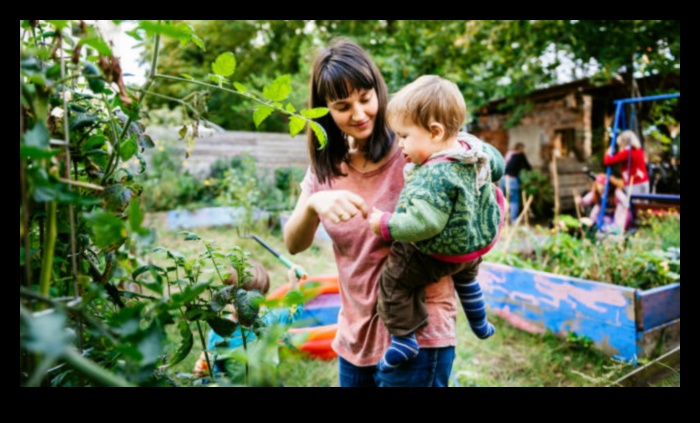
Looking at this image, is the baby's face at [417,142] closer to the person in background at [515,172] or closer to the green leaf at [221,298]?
the green leaf at [221,298]

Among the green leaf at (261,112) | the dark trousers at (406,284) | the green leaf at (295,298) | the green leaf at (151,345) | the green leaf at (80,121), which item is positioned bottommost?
the dark trousers at (406,284)

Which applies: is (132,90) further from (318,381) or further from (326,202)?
(318,381)

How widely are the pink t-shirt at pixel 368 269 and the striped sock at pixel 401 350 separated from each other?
10 centimetres

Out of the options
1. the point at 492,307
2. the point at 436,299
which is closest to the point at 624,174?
the point at 492,307

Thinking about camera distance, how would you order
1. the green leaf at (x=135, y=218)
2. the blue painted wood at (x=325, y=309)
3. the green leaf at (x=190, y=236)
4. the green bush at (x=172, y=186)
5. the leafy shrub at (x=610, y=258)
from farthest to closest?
the green bush at (x=172, y=186), the blue painted wood at (x=325, y=309), the leafy shrub at (x=610, y=258), the green leaf at (x=190, y=236), the green leaf at (x=135, y=218)

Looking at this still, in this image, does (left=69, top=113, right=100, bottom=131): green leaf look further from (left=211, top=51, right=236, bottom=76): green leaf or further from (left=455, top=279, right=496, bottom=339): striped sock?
(left=455, top=279, right=496, bottom=339): striped sock

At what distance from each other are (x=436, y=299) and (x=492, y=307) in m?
→ 2.55

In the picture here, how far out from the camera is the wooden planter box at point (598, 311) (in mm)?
2973

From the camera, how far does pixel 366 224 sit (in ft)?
5.22

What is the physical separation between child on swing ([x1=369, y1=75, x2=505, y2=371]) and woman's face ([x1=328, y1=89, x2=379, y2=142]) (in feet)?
0.25

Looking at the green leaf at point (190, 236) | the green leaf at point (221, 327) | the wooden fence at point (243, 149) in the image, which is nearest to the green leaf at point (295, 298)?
the green leaf at point (221, 327)

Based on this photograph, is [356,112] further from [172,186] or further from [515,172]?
[515,172]

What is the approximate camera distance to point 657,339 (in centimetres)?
306

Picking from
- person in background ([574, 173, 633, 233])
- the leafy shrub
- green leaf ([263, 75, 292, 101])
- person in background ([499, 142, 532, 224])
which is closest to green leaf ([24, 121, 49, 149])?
green leaf ([263, 75, 292, 101])
